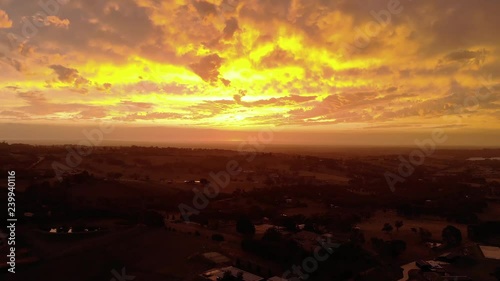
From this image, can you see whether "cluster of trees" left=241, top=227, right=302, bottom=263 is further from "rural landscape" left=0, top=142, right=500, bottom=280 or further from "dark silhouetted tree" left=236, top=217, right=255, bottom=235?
"dark silhouetted tree" left=236, top=217, right=255, bottom=235

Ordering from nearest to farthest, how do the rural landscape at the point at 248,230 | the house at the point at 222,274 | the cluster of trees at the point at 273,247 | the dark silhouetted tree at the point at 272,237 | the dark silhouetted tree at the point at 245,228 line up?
1. the house at the point at 222,274
2. the rural landscape at the point at 248,230
3. the cluster of trees at the point at 273,247
4. the dark silhouetted tree at the point at 272,237
5. the dark silhouetted tree at the point at 245,228

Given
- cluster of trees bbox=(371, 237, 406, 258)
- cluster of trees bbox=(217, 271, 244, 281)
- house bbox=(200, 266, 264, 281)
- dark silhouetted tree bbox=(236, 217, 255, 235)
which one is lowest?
cluster of trees bbox=(371, 237, 406, 258)

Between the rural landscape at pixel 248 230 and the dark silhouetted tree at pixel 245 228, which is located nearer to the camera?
the rural landscape at pixel 248 230

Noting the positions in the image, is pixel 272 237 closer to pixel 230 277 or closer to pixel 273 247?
pixel 273 247

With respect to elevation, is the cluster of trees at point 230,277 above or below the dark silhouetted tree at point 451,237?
above

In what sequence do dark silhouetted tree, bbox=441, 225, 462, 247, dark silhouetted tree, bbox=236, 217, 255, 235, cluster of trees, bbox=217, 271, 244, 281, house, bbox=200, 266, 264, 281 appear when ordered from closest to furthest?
cluster of trees, bbox=217, 271, 244, 281 → house, bbox=200, 266, 264, 281 → dark silhouetted tree, bbox=441, 225, 462, 247 → dark silhouetted tree, bbox=236, 217, 255, 235

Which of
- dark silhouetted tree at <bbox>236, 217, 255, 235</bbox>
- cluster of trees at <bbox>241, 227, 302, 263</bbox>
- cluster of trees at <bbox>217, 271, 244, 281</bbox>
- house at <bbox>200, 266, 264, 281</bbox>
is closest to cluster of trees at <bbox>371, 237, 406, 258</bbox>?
cluster of trees at <bbox>241, 227, 302, 263</bbox>

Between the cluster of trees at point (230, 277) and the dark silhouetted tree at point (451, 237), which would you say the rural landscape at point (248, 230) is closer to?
the dark silhouetted tree at point (451, 237)

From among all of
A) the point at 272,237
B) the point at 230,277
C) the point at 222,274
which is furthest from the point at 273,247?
the point at 230,277

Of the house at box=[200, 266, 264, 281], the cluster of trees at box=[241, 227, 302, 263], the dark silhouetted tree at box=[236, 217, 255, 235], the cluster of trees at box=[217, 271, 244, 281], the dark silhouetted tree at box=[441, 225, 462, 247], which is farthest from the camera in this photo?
the dark silhouetted tree at box=[236, 217, 255, 235]

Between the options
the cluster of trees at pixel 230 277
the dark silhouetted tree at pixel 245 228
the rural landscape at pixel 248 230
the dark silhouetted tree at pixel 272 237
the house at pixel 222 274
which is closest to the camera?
the cluster of trees at pixel 230 277

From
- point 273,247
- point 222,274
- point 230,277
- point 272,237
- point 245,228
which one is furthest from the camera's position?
point 245,228

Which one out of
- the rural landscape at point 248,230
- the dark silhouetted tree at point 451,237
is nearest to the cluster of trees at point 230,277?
the rural landscape at point 248,230

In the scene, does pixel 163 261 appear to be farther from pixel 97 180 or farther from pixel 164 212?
pixel 97 180
